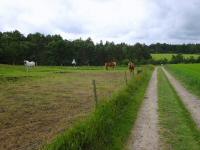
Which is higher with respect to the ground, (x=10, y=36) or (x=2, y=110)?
(x=10, y=36)

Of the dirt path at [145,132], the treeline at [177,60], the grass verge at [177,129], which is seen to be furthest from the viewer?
the treeline at [177,60]

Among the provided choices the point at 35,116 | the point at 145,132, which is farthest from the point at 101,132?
the point at 35,116

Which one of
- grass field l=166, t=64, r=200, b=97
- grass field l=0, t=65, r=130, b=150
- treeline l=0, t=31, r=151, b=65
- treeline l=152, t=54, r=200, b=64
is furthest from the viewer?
treeline l=152, t=54, r=200, b=64

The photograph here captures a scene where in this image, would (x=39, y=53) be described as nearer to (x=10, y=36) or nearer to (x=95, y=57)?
(x=10, y=36)

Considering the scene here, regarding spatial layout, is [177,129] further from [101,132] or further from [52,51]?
[52,51]

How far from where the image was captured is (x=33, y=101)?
20594 millimetres

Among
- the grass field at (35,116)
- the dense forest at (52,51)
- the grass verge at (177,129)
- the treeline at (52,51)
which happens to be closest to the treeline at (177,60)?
the dense forest at (52,51)

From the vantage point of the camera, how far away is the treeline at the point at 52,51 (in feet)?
334

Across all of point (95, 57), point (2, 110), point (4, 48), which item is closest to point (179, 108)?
point (2, 110)

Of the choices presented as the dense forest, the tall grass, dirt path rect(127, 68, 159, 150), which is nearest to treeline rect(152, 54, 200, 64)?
the dense forest

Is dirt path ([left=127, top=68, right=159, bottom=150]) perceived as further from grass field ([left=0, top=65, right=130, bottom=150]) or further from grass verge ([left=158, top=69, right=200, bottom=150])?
grass field ([left=0, top=65, right=130, bottom=150])

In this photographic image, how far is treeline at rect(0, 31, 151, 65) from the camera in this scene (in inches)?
4007

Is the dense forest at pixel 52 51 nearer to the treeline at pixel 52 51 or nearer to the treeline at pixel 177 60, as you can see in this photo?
the treeline at pixel 52 51

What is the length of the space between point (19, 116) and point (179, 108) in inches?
316
